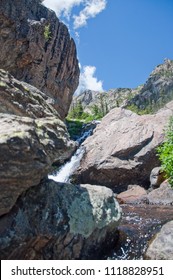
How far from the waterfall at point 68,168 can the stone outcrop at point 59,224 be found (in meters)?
28.5

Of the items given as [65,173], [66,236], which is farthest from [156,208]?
[65,173]

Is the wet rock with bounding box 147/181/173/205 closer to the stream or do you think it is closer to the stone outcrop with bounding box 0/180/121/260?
the stream

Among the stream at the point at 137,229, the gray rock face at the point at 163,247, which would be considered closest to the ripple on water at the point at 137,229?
the stream at the point at 137,229

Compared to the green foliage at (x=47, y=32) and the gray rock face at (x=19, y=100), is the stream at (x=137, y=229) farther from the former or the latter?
the green foliage at (x=47, y=32)

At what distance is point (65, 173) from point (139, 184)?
10.2 m

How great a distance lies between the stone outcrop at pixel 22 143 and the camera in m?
8.73

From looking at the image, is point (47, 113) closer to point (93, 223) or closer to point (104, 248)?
point (93, 223)

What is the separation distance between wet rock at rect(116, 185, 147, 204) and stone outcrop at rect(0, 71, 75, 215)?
18.7 m

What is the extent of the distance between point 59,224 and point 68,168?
3240 cm

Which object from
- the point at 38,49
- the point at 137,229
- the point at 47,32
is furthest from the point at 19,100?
the point at 47,32

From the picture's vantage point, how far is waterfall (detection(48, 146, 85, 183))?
4060cm

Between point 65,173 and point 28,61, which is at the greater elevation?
point 28,61

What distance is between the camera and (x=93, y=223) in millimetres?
10820
